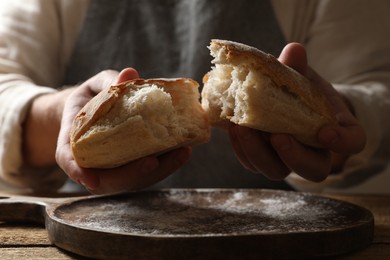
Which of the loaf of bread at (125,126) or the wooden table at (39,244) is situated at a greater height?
the loaf of bread at (125,126)

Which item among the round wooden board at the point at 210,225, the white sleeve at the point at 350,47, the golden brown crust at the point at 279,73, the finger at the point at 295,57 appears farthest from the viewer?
the white sleeve at the point at 350,47

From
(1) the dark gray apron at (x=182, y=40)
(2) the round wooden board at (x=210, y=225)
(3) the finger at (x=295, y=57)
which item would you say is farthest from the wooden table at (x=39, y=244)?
(1) the dark gray apron at (x=182, y=40)

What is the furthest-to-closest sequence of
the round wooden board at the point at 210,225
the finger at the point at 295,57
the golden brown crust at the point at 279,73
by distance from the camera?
the finger at the point at 295,57, the golden brown crust at the point at 279,73, the round wooden board at the point at 210,225

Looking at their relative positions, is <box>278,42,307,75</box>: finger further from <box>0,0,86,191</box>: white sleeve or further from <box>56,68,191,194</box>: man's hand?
<box>0,0,86,191</box>: white sleeve

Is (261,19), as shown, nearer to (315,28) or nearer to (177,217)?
(315,28)

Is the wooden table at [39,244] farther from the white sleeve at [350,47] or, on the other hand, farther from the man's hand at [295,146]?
the white sleeve at [350,47]

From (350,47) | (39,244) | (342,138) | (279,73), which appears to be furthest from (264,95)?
(350,47)

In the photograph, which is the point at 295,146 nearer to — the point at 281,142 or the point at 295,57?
the point at 281,142

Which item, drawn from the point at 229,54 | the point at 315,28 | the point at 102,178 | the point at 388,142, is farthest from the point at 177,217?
the point at 315,28
